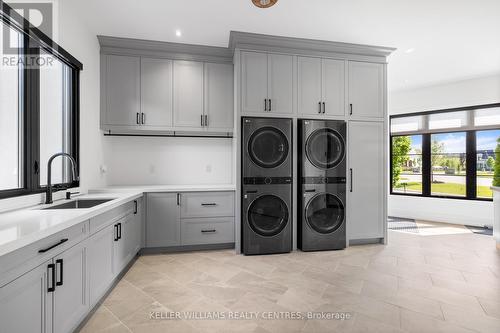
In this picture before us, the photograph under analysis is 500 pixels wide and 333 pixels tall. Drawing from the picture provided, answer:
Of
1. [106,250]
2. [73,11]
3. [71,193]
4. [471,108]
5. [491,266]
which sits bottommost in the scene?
[491,266]

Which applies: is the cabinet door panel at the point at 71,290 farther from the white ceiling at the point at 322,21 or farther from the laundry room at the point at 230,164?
the white ceiling at the point at 322,21

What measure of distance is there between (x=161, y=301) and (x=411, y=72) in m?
5.25

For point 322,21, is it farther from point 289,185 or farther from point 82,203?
point 82,203

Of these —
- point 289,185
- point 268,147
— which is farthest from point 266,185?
point 268,147

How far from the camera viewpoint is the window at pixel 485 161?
4.89 m

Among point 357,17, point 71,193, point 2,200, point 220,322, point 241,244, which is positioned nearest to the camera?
point 2,200

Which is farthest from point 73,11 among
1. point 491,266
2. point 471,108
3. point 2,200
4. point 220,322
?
point 471,108

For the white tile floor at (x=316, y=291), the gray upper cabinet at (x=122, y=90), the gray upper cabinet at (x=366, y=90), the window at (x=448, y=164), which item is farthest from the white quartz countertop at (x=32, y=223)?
the window at (x=448, y=164)

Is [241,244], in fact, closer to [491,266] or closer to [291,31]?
[291,31]

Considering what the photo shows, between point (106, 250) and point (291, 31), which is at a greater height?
point (291, 31)

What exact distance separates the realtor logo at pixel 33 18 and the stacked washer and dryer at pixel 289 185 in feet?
6.99

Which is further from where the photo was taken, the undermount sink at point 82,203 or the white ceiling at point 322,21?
the white ceiling at point 322,21

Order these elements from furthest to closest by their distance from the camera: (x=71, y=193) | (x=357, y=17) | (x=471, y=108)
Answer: (x=471, y=108) < (x=357, y=17) < (x=71, y=193)

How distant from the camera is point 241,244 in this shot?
3.32 metres
